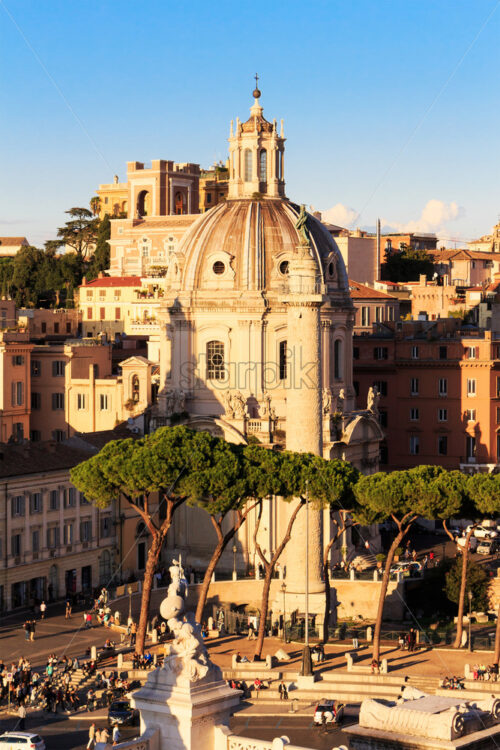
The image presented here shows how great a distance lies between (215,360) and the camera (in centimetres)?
7019

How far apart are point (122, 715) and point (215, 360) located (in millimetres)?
30258

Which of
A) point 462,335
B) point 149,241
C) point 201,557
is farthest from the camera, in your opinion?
point 149,241

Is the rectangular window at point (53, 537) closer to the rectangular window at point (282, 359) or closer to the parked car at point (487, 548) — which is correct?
the rectangular window at point (282, 359)

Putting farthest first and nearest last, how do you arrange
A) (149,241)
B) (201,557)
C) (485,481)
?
1. (149,241)
2. (201,557)
3. (485,481)

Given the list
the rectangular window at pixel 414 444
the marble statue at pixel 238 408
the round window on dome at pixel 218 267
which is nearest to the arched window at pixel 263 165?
the round window on dome at pixel 218 267

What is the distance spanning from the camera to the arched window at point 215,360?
230ft

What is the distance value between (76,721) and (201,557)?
24.9 metres

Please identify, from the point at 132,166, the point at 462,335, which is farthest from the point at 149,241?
the point at 462,335

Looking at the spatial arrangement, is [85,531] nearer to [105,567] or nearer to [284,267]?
[105,567]

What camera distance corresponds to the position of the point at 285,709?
43.8m

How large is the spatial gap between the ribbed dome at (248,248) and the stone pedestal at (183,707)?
1982 inches

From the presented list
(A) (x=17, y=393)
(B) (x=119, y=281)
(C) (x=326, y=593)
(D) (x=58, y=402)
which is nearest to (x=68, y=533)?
(C) (x=326, y=593)

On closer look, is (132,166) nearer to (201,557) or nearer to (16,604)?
(201,557)

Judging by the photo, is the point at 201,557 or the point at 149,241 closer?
the point at 201,557
